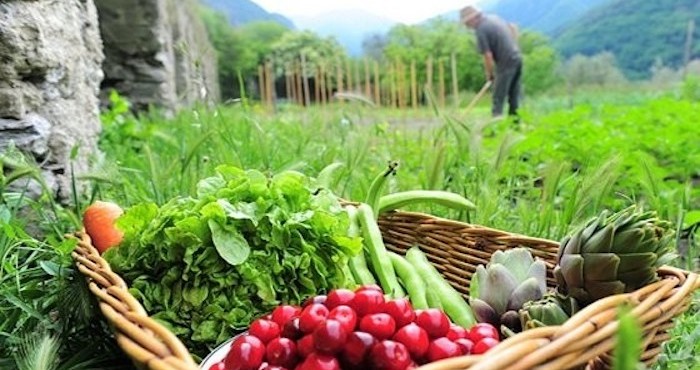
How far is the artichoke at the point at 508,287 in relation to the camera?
1.12 meters

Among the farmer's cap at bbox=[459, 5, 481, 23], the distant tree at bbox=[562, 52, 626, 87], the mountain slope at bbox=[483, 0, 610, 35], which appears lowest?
the distant tree at bbox=[562, 52, 626, 87]

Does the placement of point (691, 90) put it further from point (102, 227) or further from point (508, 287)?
point (102, 227)

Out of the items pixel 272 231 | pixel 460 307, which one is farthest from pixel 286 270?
pixel 460 307

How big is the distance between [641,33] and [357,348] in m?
35.4

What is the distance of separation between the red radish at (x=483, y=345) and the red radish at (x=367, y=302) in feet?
0.42

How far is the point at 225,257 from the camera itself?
108cm

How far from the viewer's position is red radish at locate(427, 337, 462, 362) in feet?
2.72

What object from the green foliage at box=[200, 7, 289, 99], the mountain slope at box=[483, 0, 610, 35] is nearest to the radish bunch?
the green foliage at box=[200, 7, 289, 99]

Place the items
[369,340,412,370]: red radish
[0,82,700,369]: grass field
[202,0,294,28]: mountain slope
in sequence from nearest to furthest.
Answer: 1. [369,340,412,370]: red radish
2. [0,82,700,369]: grass field
3. [202,0,294,28]: mountain slope

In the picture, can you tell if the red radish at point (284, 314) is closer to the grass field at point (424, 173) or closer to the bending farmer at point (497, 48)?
the grass field at point (424, 173)

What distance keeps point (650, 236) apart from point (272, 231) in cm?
58

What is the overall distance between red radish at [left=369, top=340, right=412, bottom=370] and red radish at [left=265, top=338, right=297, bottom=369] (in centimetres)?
10

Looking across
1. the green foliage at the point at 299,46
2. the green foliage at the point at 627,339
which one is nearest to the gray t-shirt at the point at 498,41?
the green foliage at the point at 627,339

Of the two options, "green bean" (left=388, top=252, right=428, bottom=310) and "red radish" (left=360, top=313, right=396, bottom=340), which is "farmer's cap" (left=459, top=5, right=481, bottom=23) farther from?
"red radish" (left=360, top=313, right=396, bottom=340)
